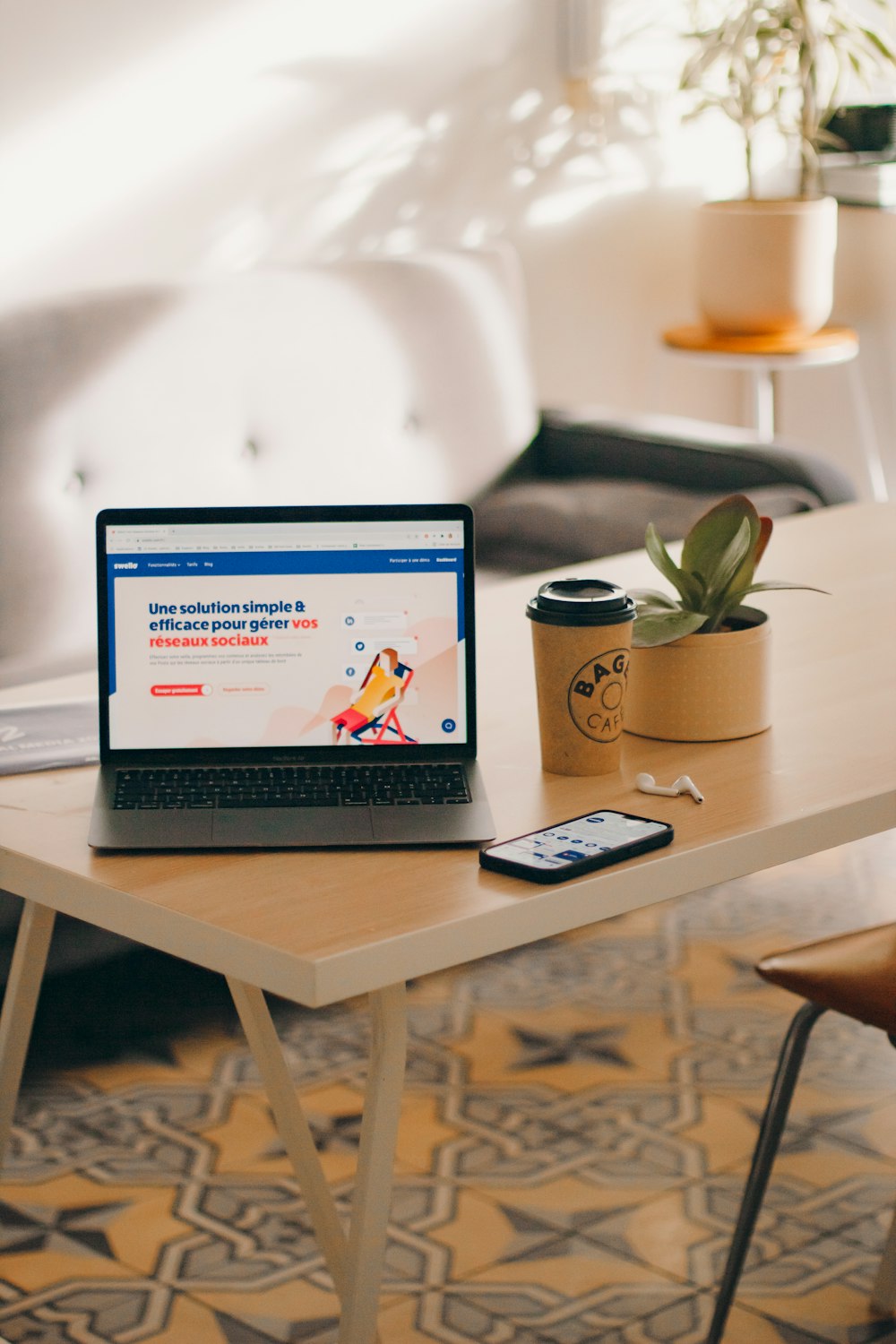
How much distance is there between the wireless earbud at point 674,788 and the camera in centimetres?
128

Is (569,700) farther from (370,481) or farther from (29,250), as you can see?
(29,250)

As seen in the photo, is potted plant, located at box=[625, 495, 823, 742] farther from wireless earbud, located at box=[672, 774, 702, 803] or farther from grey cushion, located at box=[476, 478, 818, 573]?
grey cushion, located at box=[476, 478, 818, 573]

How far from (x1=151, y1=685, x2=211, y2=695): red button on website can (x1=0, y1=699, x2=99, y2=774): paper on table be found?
0.10 metres

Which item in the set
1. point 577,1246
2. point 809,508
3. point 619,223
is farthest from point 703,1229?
point 619,223

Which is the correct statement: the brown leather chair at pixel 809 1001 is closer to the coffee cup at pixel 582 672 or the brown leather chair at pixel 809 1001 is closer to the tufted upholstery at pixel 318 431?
the coffee cup at pixel 582 672

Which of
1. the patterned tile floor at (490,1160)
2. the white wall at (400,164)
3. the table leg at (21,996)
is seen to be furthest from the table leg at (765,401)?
the table leg at (21,996)

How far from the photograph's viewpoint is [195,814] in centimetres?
125

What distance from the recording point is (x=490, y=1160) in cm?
190

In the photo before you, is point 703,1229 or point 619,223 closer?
point 703,1229

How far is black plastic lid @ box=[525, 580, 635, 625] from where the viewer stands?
1.31 metres

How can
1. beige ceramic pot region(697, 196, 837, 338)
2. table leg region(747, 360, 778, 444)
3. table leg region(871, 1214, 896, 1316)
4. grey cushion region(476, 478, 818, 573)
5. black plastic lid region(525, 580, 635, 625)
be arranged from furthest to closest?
1. table leg region(747, 360, 778, 444)
2. beige ceramic pot region(697, 196, 837, 338)
3. grey cushion region(476, 478, 818, 573)
4. table leg region(871, 1214, 896, 1316)
5. black plastic lid region(525, 580, 635, 625)

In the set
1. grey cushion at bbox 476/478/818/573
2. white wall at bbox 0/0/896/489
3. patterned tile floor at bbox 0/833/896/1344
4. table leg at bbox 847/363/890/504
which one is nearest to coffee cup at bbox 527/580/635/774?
patterned tile floor at bbox 0/833/896/1344

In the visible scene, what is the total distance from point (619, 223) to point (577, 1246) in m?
2.93

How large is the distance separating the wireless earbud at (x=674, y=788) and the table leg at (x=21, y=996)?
1.79ft
